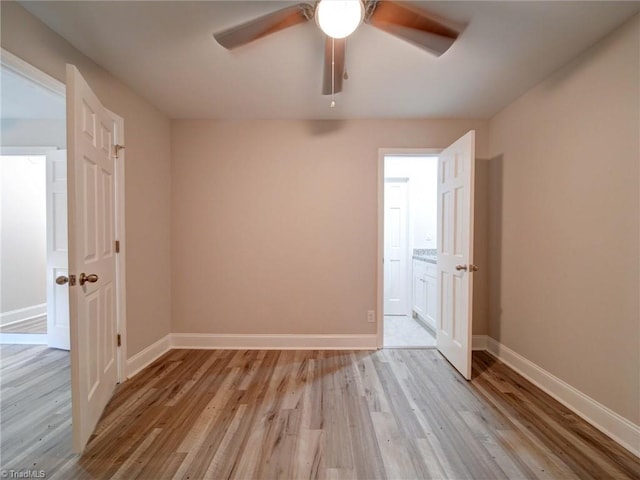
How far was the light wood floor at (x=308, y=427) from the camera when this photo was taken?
1.29m

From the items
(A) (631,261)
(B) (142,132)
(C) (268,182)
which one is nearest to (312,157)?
(C) (268,182)

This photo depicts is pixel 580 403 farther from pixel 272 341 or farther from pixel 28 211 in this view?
pixel 28 211

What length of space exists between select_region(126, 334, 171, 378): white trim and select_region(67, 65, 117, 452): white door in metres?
0.22

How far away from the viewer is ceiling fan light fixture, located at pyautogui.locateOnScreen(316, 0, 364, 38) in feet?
3.81

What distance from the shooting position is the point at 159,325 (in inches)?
99.4

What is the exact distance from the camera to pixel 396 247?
13.5ft

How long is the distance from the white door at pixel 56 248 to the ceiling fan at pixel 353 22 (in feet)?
8.58

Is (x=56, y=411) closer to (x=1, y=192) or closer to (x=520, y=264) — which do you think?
(x=1, y=192)

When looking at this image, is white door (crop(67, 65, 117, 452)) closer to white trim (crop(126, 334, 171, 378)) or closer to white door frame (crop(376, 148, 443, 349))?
white trim (crop(126, 334, 171, 378))

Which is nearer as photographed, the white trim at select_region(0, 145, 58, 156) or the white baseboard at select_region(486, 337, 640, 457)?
the white baseboard at select_region(486, 337, 640, 457)

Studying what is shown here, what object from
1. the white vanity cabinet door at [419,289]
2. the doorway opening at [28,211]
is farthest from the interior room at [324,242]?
the white vanity cabinet door at [419,289]

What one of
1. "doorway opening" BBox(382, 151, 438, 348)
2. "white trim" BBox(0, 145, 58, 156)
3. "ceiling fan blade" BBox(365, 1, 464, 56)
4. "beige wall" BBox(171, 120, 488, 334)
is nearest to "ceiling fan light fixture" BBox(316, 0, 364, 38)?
"ceiling fan blade" BBox(365, 1, 464, 56)

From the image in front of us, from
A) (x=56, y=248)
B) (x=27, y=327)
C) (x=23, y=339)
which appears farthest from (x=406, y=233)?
(x=27, y=327)

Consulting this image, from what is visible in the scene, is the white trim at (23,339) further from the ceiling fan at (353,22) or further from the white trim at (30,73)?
the ceiling fan at (353,22)
